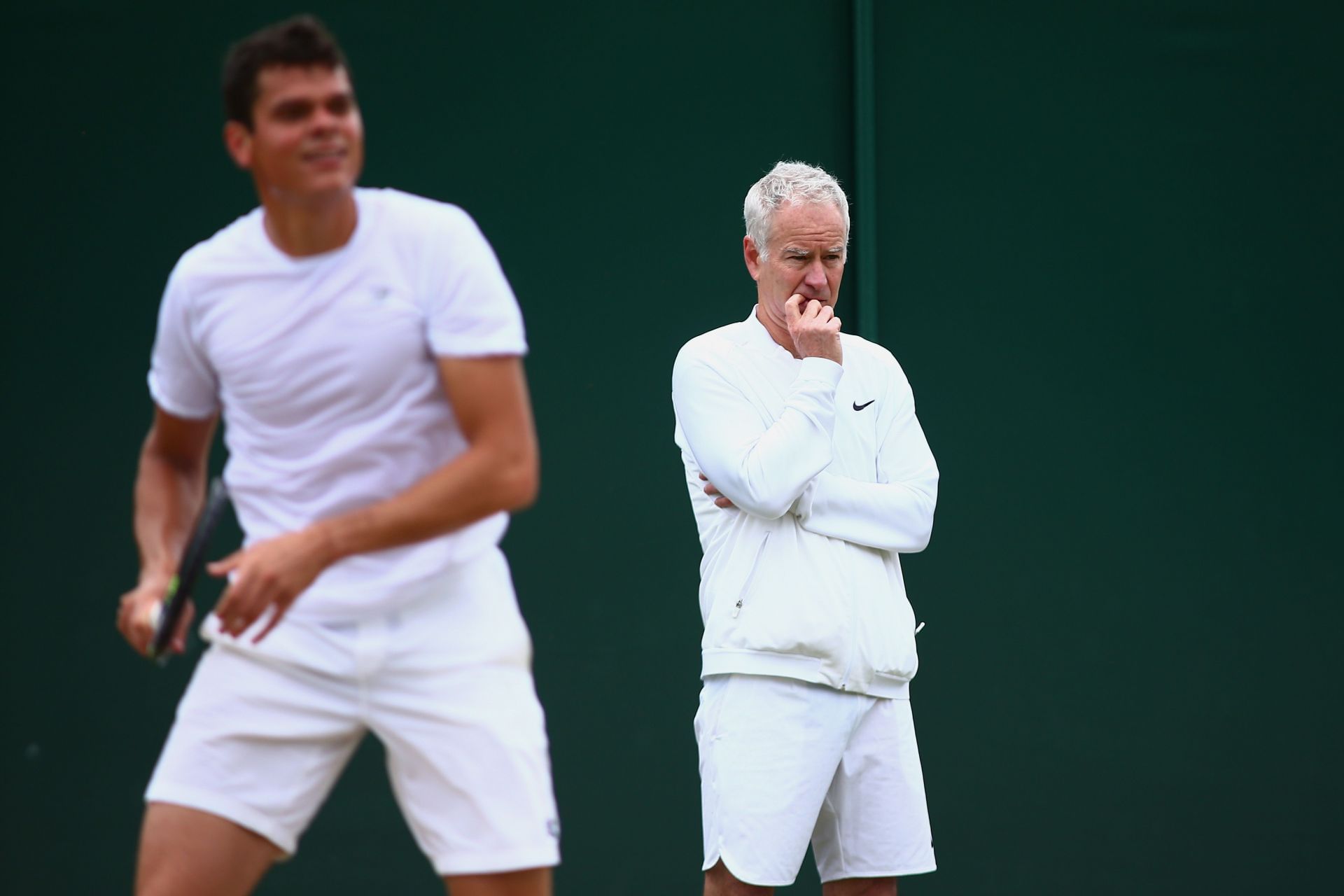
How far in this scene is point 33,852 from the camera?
4625mm

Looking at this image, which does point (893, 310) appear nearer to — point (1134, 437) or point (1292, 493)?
point (1134, 437)

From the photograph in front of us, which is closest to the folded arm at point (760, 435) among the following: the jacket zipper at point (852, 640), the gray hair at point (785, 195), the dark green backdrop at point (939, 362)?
the jacket zipper at point (852, 640)

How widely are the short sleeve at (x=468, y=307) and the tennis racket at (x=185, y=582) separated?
395 mm

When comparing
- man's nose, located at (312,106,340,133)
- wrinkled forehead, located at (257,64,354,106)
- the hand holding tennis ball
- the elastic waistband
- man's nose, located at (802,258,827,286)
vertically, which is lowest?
the elastic waistband

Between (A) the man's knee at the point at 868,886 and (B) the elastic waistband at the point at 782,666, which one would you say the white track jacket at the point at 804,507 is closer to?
(B) the elastic waistband at the point at 782,666

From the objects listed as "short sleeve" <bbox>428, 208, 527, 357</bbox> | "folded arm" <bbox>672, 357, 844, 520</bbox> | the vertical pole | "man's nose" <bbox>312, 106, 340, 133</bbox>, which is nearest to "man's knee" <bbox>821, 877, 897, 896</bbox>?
"folded arm" <bbox>672, 357, 844, 520</bbox>

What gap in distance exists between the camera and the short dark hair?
2455mm

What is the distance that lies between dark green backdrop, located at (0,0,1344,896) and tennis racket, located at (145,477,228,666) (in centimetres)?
230

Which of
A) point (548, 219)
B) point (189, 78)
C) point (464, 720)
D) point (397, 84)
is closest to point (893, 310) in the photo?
point (548, 219)

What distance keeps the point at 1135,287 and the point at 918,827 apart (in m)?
2.08

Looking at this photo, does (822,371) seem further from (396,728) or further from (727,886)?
(396,728)

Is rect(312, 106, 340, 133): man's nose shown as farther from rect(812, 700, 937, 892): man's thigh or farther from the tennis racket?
rect(812, 700, 937, 892): man's thigh

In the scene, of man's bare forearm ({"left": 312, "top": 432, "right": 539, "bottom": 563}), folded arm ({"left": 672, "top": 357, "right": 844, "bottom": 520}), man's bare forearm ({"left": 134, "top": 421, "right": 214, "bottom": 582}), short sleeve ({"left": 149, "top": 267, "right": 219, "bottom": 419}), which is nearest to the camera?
man's bare forearm ({"left": 312, "top": 432, "right": 539, "bottom": 563})

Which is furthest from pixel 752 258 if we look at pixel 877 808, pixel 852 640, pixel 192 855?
pixel 192 855
